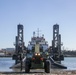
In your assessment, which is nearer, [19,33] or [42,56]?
[42,56]

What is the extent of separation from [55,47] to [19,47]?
36.9ft

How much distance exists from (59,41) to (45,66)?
6547cm

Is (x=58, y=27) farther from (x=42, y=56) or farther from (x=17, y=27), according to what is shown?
(x=42, y=56)

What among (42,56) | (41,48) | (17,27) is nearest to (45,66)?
(42,56)

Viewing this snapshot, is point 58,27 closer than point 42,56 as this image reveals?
No

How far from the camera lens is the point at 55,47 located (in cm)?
9412

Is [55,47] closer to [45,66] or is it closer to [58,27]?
[58,27]

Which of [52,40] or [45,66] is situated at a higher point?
[52,40]

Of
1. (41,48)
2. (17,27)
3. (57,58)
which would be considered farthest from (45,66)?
(17,27)

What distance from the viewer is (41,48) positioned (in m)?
33.4

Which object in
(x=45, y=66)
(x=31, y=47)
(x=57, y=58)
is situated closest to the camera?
(x=45, y=66)

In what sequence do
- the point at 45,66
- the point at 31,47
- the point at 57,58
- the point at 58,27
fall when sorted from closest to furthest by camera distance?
the point at 45,66 → the point at 31,47 → the point at 57,58 → the point at 58,27

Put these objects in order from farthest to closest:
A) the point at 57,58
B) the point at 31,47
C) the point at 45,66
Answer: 1. the point at 57,58
2. the point at 31,47
3. the point at 45,66

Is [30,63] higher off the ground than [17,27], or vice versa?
[17,27]
